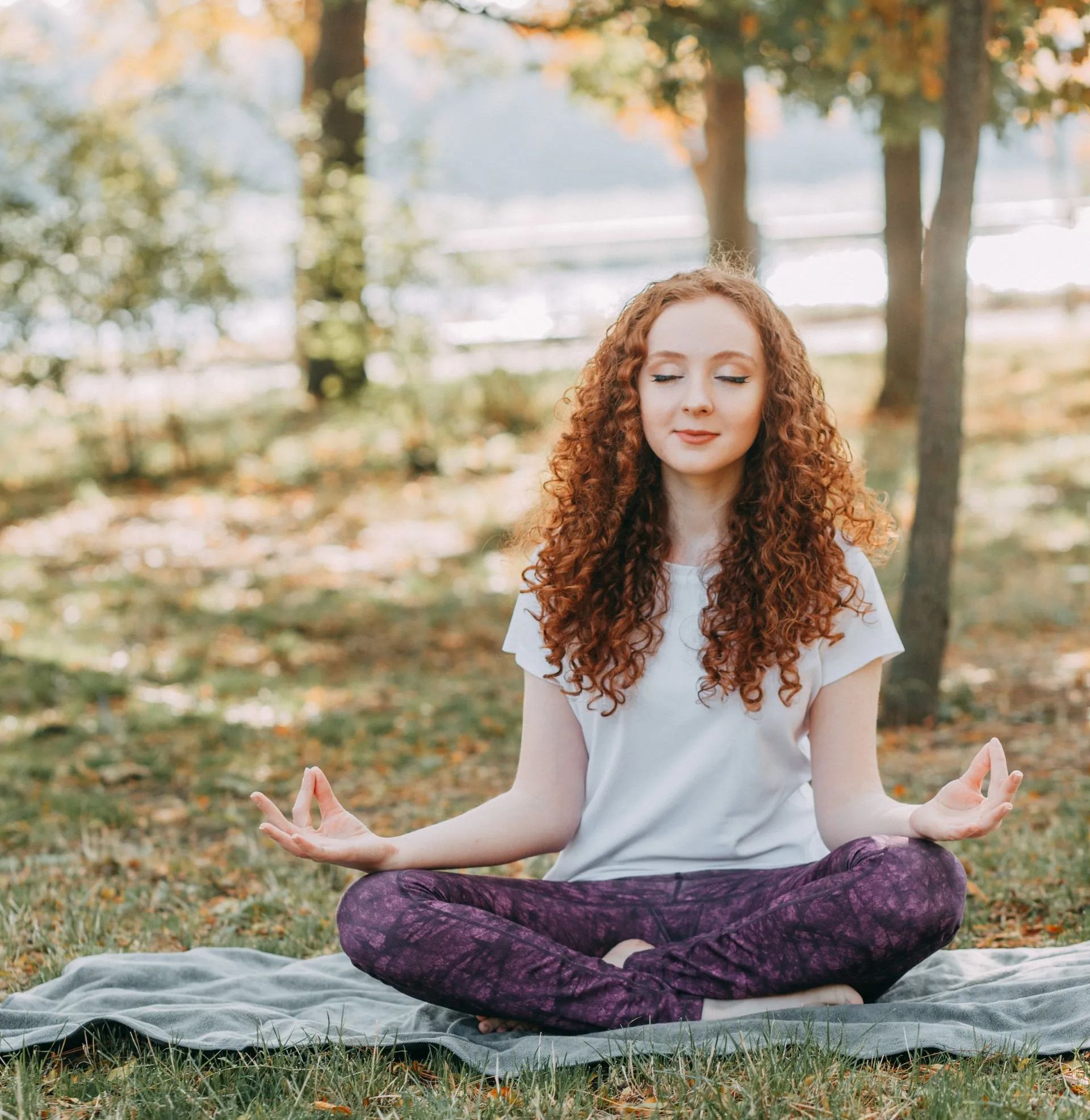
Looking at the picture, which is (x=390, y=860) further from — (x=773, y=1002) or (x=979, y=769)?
(x=979, y=769)

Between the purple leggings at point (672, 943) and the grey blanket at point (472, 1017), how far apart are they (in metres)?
0.06

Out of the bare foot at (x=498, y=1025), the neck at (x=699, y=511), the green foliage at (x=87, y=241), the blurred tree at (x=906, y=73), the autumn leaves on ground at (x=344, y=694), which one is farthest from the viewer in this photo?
the green foliage at (x=87, y=241)

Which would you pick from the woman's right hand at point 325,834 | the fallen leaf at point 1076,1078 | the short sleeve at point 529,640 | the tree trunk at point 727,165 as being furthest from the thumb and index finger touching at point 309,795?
the tree trunk at point 727,165

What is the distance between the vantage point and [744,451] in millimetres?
2822

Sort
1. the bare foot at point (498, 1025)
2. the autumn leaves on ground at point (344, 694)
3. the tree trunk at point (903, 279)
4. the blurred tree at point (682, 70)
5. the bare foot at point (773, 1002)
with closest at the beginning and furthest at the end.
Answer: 1. the autumn leaves on ground at point (344, 694)
2. the bare foot at point (773, 1002)
3. the bare foot at point (498, 1025)
4. the blurred tree at point (682, 70)
5. the tree trunk at point (903, 279)

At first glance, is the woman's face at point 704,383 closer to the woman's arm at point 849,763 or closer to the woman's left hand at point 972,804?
the woman's arm at point 849,763

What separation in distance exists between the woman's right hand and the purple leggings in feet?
0.16

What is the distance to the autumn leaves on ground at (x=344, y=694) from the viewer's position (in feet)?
7.84

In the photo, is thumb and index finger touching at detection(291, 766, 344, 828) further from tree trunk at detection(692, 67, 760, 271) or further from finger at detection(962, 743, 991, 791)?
tree trunk at detection(692, 67, 760, 271)

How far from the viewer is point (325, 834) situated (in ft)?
8.50

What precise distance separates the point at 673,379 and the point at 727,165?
7.87 meters

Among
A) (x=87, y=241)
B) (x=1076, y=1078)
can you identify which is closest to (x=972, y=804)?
(x=1076, y=1078)

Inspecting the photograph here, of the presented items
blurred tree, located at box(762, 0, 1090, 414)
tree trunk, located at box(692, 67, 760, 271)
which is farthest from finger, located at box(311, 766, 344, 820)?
tree trunk, located at box(692, 67, 760, 271)

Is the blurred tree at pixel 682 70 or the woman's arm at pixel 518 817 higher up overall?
the blurred tree at pixel 682 70
